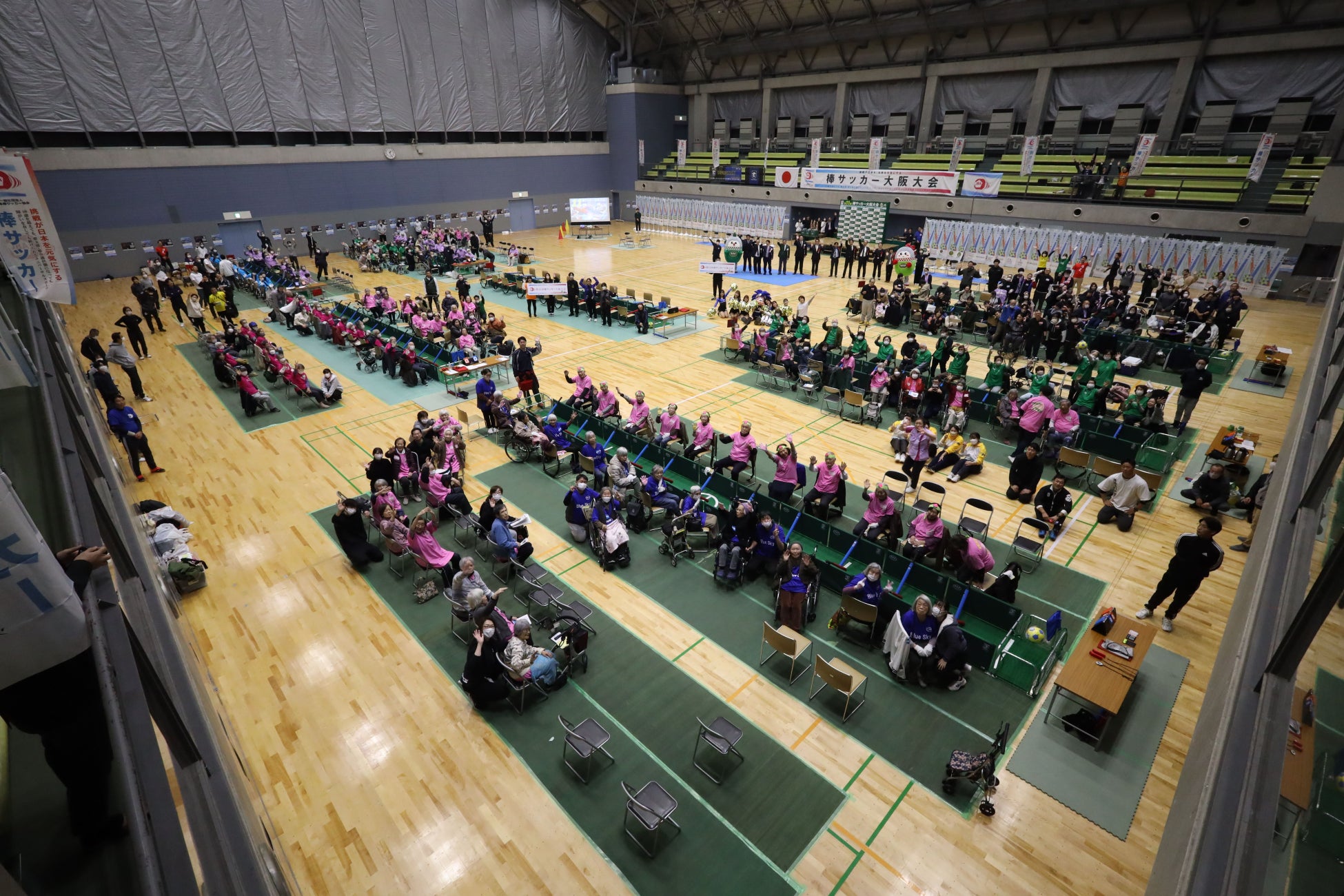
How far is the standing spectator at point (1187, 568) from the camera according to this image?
26.3 ft

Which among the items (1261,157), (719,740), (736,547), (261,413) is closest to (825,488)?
(736,547)

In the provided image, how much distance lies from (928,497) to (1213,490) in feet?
15.6

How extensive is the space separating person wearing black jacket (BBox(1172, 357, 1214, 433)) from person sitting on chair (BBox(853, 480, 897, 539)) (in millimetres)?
8482

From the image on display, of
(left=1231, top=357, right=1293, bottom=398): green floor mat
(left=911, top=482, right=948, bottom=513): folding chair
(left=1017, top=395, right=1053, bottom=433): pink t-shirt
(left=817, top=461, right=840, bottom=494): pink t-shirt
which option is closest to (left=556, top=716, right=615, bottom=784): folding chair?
(left=817, top=461, right=840, bottom=494): pink t-shirt

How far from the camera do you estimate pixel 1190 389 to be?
13430mm

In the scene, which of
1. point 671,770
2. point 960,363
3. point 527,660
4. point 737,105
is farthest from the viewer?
point 737,105

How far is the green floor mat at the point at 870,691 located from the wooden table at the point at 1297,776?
4.77 metres

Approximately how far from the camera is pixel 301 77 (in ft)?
107

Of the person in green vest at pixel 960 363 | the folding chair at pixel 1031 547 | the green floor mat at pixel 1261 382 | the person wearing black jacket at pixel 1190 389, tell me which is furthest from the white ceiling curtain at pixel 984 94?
the folding chair at pixel 1031 547

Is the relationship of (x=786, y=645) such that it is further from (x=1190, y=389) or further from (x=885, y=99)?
(x=885, y=99)

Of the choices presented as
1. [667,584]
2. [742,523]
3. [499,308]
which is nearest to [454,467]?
[667,584]

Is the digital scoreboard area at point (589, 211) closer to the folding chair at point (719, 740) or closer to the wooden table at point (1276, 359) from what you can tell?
the wooden table at point (1276, 359)

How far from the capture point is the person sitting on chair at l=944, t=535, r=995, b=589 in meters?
9.16

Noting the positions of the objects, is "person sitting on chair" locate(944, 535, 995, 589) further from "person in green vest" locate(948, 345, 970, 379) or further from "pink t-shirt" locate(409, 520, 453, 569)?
"person in green vest" locate(948, 345, 970, 379)
